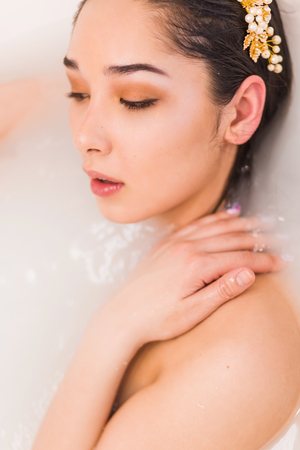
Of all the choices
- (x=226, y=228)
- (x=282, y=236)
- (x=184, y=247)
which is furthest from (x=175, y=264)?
(x=282, y=236)

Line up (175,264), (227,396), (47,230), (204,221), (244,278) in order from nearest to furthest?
1. (227,396)
2. (244,278)
3. (175,264)
4. (204,221)
5. (47,230)

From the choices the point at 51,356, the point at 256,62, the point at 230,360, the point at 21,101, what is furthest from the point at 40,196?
the point at 230,360

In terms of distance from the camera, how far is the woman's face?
0.79 metres

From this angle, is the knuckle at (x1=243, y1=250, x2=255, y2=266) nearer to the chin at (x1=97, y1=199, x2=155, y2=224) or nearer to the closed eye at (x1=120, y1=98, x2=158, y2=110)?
the chin at (x1=97, y1=199, x2=155, y2=224)

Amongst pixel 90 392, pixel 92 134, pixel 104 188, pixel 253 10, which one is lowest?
pixel 90 392

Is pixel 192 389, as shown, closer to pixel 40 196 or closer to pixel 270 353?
pixel 270 353

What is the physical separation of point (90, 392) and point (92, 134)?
505 mm

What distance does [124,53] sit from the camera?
0.79 m

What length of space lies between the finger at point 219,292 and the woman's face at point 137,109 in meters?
0.23

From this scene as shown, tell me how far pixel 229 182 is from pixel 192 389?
0.53 m

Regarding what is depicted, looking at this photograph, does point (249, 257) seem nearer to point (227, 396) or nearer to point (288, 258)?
point (288, 258)

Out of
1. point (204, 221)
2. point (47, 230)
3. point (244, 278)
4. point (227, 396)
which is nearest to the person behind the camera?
point (227, 396)

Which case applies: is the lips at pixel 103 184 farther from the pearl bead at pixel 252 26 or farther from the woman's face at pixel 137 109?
the pearl bead at pixel 252 26

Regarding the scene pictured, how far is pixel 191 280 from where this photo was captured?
0.85 m
